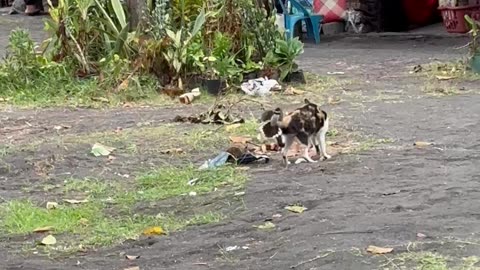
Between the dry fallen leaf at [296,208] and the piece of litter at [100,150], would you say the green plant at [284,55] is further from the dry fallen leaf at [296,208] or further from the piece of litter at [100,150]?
the dry fallen leaf at [296,208]

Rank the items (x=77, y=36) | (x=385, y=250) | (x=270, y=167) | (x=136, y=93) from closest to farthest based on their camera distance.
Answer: (x=385, y=250) → (x=270, y=167) → (x=136, y=93) → (x=77, y=36)

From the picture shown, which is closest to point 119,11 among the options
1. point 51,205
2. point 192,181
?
point 192,181

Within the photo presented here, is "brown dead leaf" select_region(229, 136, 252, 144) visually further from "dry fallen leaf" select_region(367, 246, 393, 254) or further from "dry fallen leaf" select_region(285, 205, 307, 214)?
"dry fallen leaf" select_region(367, 246, 393, 254)

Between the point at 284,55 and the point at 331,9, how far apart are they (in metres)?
6.82

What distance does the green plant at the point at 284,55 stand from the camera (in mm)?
11320

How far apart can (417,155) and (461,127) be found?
4.05ft

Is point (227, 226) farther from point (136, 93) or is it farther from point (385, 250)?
point (136, 93)

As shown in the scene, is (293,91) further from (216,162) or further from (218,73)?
(216,162)

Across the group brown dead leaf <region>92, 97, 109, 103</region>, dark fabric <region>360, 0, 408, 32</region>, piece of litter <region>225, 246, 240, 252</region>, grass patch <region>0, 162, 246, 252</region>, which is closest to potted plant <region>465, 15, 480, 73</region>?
brown dead leaf <region>92, 97, 109, 103</region>

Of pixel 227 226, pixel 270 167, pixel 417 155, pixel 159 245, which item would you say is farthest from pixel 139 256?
pixel 417 155

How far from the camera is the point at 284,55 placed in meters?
11.4

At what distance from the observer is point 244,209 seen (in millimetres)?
5824

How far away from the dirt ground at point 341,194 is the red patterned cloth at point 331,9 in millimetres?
7728

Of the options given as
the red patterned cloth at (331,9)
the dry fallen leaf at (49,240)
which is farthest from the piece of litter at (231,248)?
the red patterned cloth at (331,9)
